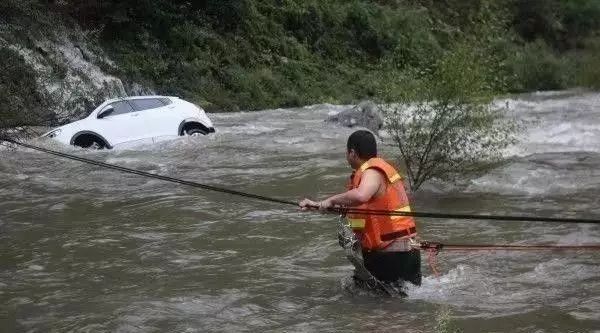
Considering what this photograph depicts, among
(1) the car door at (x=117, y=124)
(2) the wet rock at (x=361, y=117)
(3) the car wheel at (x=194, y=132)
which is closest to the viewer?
(1) the car door at (x=117, y=124)

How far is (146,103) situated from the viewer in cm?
1797

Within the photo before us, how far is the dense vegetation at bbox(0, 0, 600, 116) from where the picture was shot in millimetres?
25875

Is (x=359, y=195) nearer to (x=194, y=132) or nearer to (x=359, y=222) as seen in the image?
(x=359, y=222)

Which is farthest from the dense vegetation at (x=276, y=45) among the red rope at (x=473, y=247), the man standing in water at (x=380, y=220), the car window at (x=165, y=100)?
the man standing in water at (x=380, y=220)

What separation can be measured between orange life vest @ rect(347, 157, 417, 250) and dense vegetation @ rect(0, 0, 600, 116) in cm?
1084

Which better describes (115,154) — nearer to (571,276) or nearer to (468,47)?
(468,47)

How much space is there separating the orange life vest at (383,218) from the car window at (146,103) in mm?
12098

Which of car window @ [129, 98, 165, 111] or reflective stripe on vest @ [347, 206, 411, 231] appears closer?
reflective stripe on vest @ [347, 206, 411, 231]

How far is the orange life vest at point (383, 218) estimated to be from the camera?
20.7ft

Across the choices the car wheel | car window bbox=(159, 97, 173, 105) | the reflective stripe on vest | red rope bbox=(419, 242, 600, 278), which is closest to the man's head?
the reflective stripe on vest

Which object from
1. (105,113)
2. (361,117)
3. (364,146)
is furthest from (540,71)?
(364,146)

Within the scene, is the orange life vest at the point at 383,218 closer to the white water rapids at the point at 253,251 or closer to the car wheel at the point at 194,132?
the white water rapids at the point at 253,251

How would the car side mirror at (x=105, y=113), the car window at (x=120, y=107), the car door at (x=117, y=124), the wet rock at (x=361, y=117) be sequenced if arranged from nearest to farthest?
the car door at (x=117, y=124) → the car side mirror at (x=105, y=113) → the car window at (x=120, y=107) → the wet rock at (x=361, y=117)

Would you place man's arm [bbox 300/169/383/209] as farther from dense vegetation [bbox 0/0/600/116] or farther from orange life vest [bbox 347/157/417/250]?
dense vegetation [bbox 0/0/600/116]
